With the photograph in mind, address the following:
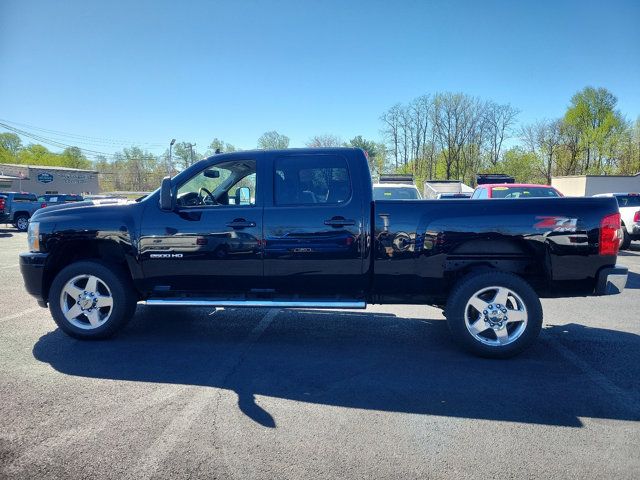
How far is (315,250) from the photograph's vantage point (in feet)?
13.7

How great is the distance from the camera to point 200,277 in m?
4.39

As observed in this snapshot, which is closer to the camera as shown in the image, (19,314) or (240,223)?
(240,223)

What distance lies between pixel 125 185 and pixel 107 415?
8314 centimetres

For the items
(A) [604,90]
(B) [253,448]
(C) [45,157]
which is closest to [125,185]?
(C) [45,157]

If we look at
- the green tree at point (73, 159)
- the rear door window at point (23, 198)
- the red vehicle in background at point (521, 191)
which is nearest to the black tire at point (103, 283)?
the red vehicle in background at point (521, 191)

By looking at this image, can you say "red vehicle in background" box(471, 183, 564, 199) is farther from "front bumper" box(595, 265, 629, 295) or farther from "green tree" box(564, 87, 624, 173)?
"green tree" box(564, 87, 624, 173)

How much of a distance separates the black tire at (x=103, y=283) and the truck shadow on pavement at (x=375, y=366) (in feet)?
0.47

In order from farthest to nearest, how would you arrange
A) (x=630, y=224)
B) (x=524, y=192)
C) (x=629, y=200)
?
(x=629, y=200), (x=630, y=224), (x=524, y=192)

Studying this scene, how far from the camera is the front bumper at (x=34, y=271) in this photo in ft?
14.6

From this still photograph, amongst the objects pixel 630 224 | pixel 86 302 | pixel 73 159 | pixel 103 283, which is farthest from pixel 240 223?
pixel 73 159

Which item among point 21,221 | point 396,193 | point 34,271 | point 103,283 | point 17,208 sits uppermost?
point 396,193

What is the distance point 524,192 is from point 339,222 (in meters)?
7.79

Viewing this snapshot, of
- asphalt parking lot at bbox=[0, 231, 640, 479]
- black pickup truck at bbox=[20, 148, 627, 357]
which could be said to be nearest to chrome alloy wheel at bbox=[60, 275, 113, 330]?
black pickup truck at bbox=[20, 148, 627, 357]

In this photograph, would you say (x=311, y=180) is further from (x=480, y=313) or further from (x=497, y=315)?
(x=497, y=315)
